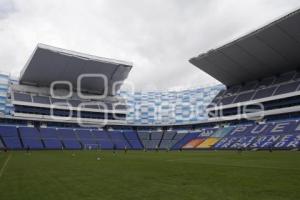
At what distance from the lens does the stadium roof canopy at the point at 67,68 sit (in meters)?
65.7

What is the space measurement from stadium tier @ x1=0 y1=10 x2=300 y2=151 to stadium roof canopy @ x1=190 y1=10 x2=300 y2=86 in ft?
0.56

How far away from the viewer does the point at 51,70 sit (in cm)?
7250

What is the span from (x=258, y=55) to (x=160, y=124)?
43.3m

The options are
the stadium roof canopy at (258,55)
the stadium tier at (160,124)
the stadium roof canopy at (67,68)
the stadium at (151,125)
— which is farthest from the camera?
the stadium roof canopy at (67,68)

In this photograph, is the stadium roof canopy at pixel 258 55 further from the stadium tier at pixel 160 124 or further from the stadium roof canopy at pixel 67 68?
the stadium roof canopy at pixel 67 68

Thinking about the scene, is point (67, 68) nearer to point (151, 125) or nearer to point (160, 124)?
point (151, 125)

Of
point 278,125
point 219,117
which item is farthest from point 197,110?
point 278,125

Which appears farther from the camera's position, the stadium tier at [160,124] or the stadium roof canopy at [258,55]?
the stadium tier at [160,124]

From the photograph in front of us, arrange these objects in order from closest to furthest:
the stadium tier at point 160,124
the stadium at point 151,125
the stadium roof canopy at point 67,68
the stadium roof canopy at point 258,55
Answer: the stadium roof canopy at point 258,55 < the stadium at point 151,125 < the stadium tier at point 160,124 < the stadium roof canopy at point 67,68

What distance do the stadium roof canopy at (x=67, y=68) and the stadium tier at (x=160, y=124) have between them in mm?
217

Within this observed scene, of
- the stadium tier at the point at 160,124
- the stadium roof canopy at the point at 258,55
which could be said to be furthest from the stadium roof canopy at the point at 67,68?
the stadium roof canopy at the point at 258,55

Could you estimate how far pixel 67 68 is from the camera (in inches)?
2857

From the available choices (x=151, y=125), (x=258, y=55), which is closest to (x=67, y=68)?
(x=151, y=125)

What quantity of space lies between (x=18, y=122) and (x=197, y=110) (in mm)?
63838
